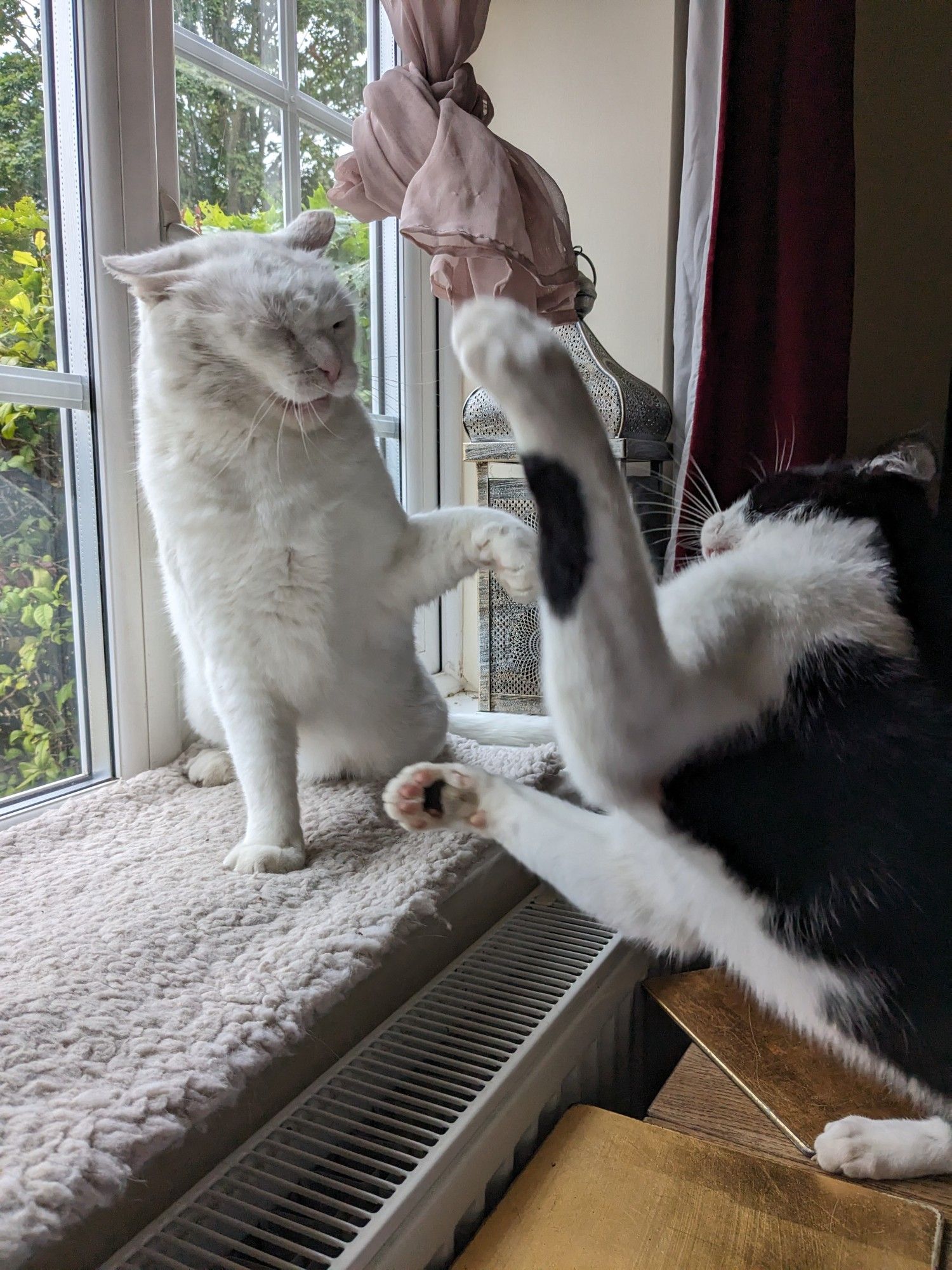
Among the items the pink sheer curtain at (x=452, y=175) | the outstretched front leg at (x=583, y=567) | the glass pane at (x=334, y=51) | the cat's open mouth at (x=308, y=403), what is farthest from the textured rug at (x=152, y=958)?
the glass pane at (x=334, y=51)

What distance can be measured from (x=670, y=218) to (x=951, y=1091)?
144cm

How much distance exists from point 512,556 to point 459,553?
78mm

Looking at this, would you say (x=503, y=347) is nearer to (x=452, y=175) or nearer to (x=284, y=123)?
(x=452, y=175)

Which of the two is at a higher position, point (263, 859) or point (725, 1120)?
point (263, 859)

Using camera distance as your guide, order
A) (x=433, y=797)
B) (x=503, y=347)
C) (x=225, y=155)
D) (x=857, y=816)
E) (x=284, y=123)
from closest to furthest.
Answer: (x=503, y=347) < (x=857, y=816) < (x=433, y=797) < (x=225, y=155) < (x=284, y=123)

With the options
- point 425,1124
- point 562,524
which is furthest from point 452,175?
point 425,1124

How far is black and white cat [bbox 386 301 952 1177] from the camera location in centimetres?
55

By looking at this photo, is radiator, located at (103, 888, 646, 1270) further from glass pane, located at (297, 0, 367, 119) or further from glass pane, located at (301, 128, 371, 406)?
glass pane, located at (297, 0, 367, 119)

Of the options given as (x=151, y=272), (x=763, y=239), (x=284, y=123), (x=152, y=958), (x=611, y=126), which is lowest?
(x=152, y=958)

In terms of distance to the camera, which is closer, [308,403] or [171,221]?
[308,403]

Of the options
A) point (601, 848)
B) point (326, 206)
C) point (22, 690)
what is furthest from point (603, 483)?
point (326, 206)

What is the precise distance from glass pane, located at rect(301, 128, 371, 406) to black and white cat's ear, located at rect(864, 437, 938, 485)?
697 millimetres

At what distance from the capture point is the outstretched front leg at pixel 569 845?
87cm

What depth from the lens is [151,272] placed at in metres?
0.82
